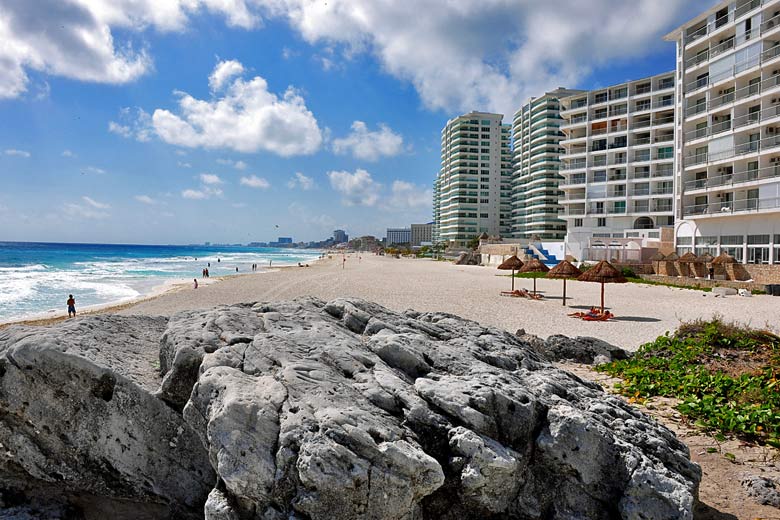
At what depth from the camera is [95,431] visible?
4.27 meters

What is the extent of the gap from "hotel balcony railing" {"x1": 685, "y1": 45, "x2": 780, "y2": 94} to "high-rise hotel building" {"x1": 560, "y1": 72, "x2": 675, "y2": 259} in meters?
15.1

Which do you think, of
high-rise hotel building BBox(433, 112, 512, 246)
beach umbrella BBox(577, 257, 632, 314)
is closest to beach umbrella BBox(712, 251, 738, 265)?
beach umbrella BBox(577, 257, 632, 314)

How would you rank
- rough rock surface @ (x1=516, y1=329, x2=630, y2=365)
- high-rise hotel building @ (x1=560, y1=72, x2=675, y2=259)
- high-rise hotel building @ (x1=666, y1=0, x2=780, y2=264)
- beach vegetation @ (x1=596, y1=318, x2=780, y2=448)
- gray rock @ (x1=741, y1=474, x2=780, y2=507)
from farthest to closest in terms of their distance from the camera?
high-rise hotel building @ (x1=560, y1=72, x2=675, y2=259)
high-rise hotel building @ (x1=666, y1=0, x2=780, y2=264)
rough rock surface @ (x1=516, y1=329, x2=630, y2=365)
beach vegetation @ (x1=596, y1=318, x2=780, y2=448)
gray rock @ (x1=741, y1=474, x2=780, y2=507)

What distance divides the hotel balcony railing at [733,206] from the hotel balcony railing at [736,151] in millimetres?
3325

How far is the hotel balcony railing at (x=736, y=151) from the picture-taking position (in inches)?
1173

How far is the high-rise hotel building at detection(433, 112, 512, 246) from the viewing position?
112 metres

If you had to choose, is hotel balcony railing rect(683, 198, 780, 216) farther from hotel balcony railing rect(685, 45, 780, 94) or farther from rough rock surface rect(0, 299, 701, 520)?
rough rock surface rect(0, 299, 701, 520)

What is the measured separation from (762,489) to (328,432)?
4529 mm

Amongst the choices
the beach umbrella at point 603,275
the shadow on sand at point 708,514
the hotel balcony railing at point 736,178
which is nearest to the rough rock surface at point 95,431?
the shadow on sand at point 708,514

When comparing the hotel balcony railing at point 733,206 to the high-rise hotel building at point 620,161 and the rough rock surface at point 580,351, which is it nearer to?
the high-rise hotel building at point 620,161

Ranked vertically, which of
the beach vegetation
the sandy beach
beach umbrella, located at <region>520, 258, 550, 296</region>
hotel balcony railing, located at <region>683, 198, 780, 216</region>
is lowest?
the sandy beach

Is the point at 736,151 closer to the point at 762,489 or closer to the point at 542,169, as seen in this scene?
the point at 762,489

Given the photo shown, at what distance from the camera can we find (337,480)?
3164mm

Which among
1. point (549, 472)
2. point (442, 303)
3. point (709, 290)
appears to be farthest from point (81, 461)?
point (709, 290)
